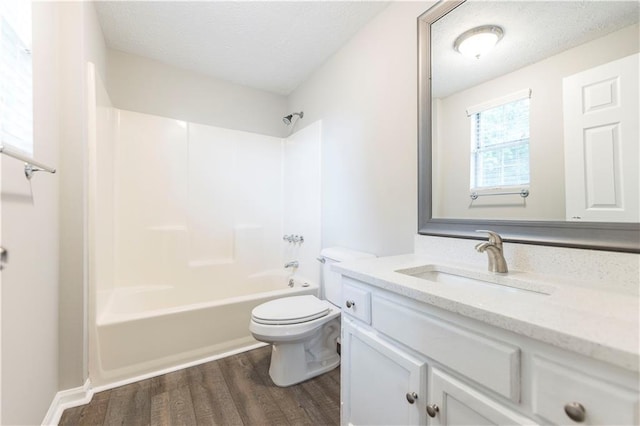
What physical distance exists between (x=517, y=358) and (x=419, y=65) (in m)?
1.46

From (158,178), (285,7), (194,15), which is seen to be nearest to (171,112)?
(158,178)

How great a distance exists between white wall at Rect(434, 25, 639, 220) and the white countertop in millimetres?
283

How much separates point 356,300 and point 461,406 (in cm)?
48

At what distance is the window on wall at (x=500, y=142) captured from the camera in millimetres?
1077

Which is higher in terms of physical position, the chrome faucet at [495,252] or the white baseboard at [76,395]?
the chrome faucet at [495,252]

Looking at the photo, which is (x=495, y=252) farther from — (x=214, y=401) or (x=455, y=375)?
(x=214, y=401)

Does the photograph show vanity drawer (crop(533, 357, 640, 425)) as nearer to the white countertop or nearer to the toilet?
the white countertop

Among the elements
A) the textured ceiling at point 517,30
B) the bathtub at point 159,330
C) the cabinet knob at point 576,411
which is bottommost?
the bathtub at point 159,330

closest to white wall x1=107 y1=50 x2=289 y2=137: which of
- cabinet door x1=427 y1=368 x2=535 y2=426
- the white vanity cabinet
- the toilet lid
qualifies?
the toilet lid

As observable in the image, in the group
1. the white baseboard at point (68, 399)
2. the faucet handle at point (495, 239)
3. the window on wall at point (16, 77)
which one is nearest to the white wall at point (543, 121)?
the faucet handle at point (495, 239)

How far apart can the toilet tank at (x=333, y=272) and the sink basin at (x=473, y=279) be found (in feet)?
1.91

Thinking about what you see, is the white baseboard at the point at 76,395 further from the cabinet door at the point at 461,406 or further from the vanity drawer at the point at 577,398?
the vanity drawer at the point at 577,398

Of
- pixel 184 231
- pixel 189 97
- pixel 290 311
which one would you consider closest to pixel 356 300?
pixel 290 311

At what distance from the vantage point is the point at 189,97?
2533mm
